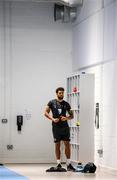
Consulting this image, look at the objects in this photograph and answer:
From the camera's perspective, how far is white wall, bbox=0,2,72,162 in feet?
46.1

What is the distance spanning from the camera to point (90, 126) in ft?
38.7

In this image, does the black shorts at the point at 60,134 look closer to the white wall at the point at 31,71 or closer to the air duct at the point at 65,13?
the white wall at the point at 31,71

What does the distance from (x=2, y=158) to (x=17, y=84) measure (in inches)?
80.5

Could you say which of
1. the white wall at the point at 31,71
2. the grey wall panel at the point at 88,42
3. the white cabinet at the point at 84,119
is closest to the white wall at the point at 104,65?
the grey wall panel at the point at 88,42

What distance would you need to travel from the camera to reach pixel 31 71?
14.3 meters

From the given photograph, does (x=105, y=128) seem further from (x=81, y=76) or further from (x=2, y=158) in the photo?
(x=2, y=158)

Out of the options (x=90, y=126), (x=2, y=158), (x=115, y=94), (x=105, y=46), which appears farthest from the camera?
(x=2, y=158)

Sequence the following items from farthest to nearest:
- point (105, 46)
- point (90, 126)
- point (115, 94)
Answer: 1. point (90, 126)
2. point (105, 46)
3. point (115, 94)

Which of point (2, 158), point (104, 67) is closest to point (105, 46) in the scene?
point (104, 67)

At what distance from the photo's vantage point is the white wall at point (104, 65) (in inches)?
412

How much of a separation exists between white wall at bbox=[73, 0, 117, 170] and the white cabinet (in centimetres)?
22

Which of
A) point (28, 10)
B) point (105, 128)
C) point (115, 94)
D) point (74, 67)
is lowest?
point (105, 128)

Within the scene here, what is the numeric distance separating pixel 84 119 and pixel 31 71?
3073mm

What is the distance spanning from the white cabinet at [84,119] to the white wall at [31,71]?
90.9 inches
